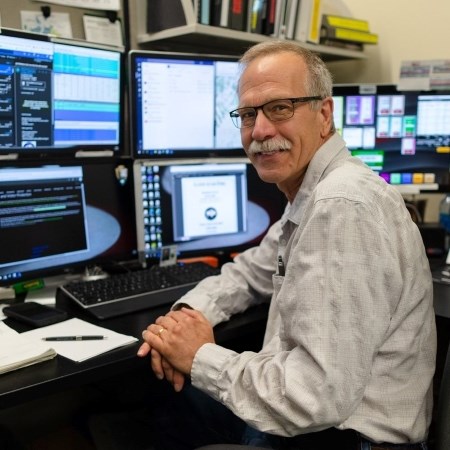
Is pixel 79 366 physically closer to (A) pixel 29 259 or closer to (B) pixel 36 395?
(B) pixel 36 395

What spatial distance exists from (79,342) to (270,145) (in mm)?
577

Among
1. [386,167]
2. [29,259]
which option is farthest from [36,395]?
[386,167]

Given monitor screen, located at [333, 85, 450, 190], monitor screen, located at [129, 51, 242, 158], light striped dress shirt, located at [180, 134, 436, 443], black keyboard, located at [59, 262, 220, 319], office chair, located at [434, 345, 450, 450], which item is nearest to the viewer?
light striped dress shirt, located at [180, 134, 436, 443]

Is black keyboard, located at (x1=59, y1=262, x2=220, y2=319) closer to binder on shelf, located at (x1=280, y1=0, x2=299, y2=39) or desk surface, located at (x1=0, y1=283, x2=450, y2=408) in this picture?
desk surface, located at (x1=0, y1=283, x2=450, y2=408)

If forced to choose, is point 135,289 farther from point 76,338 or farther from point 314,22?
point 314,22

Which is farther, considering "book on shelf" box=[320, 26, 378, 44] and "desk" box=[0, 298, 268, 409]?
"book on shelf" box=[320, 26, 378, 44]

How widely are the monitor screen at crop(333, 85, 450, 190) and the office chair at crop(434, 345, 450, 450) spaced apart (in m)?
1.07

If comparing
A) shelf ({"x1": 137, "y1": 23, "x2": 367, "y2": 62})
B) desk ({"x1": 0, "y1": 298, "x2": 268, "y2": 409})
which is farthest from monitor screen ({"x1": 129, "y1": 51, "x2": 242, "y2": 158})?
desk ({"x1": 0, "y1": 298, "x2": 268, "y2": 409})

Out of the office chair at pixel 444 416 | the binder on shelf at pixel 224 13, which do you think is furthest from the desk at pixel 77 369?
the binder on shelf at pixel 224 13

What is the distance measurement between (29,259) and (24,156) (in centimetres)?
30

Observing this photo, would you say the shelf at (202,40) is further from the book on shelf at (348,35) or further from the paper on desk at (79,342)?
the paper on desk at (79,342)

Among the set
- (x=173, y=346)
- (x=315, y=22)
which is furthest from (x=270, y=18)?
(x=173, y=346)

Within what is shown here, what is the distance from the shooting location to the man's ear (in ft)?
3.83

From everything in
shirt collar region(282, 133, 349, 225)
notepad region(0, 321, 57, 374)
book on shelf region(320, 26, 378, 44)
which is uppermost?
book on shelf region(320, 26, 378, 44)
